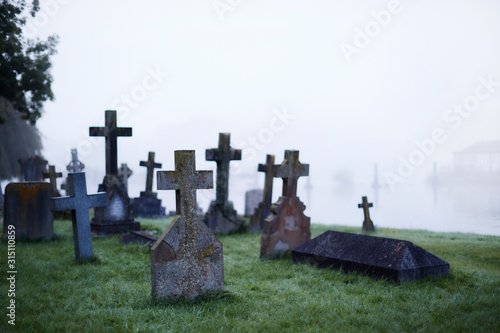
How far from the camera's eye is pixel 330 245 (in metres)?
8.02

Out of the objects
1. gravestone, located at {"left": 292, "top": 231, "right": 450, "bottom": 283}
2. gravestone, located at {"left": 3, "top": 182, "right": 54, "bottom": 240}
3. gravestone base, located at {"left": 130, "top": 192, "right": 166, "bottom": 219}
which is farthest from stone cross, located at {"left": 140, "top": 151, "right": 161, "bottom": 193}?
gravestone, located at {"left": 292, "top": 231, "right": 450, "bottom": 283}

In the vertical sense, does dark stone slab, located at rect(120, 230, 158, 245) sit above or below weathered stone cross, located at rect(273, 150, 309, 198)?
below

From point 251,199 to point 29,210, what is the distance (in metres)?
10.3

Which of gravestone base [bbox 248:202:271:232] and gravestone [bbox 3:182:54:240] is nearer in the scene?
gravestone [bbox 3:182:54:240]

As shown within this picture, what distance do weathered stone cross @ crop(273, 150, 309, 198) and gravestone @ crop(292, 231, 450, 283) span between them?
Result: 5.82 feet

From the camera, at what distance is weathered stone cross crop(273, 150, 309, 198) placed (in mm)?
9625

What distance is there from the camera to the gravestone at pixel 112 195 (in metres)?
12.7

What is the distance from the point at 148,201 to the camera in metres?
19.2

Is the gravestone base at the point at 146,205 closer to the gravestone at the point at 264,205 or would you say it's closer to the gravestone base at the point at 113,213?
the gravestone base at the point at 113,213

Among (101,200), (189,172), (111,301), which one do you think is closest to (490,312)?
(189,172)

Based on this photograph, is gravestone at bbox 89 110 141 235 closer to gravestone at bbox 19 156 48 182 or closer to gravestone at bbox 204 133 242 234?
gravestone at bbox 204 133 242 234

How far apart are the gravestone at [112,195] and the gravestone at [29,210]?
6.32 ft

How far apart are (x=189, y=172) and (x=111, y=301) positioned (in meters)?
Answer: 1.99

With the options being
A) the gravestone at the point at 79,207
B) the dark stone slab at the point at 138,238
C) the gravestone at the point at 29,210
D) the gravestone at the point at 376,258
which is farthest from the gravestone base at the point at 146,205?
the gravestone at the point at 376,258
